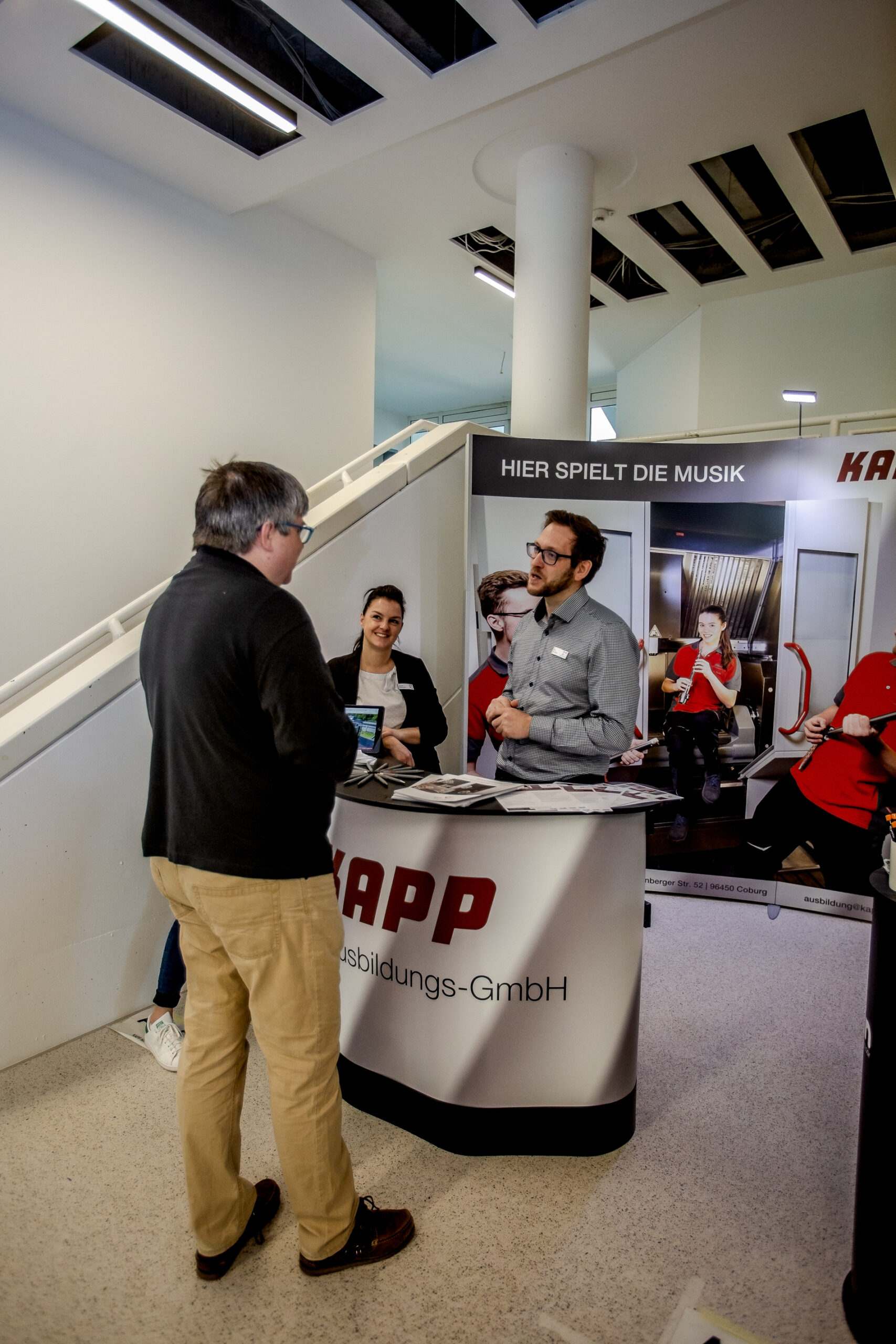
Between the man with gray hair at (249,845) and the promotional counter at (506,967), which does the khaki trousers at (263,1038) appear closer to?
the man with gray hair at (249,845)

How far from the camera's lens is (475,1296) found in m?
1.61

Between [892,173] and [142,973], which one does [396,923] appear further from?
[892,173]

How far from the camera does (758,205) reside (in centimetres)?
546

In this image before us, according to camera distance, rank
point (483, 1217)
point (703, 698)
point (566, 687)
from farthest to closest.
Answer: point (703, 698) < point (566, 687) < point (483, 1217)

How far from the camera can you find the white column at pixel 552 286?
14.8 ft

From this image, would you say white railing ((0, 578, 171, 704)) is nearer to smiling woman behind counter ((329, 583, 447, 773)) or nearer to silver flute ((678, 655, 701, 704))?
smiling woman behind counter ((329, 583, 447, 773))

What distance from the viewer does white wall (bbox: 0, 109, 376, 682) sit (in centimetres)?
405

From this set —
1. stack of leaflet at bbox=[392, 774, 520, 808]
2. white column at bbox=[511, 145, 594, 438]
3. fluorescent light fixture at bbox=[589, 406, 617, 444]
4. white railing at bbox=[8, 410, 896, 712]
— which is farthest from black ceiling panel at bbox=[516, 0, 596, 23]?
fluorescent light fixture at bbox=[589, 406, 617, 444]

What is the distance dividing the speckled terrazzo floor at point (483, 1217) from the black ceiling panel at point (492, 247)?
5.61 m

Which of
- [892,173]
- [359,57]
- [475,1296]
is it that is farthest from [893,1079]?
[892,173]

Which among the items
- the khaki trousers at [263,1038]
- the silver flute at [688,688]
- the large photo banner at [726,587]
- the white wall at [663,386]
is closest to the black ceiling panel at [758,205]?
the white wall at [663,386]

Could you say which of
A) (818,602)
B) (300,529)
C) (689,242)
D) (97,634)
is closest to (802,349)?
(689,242)

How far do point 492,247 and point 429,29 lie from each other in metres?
2.71

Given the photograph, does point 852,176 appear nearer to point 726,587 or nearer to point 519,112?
point 519,112
